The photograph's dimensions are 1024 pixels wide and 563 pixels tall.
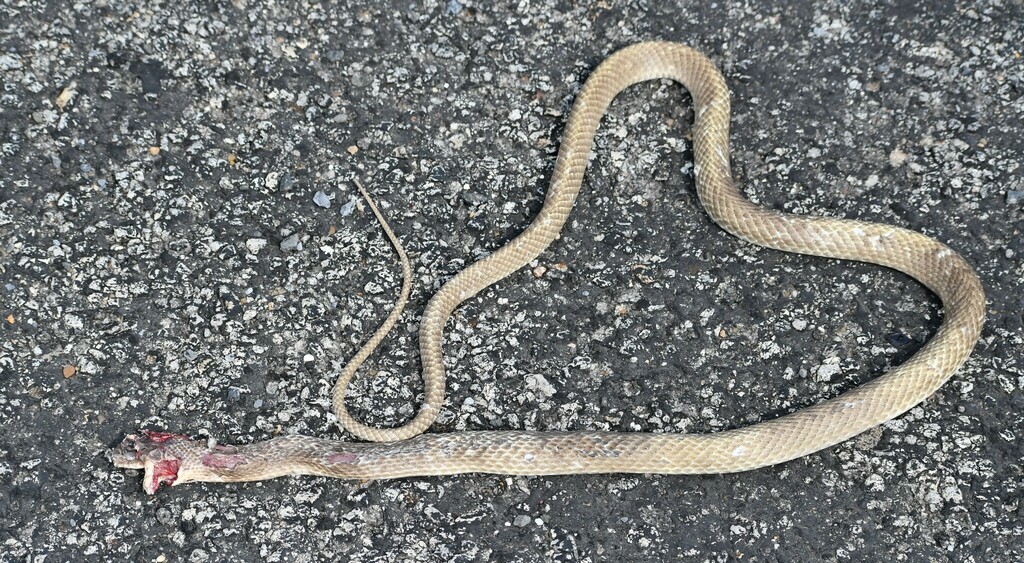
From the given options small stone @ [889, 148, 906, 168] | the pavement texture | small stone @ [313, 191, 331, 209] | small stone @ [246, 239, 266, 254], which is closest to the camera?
the pavement texture

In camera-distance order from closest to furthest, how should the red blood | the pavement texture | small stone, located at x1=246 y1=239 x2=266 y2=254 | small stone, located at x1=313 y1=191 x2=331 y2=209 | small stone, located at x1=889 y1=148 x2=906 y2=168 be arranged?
the pavement texture < the red blood < small stone, located at x1=246 y1=239 x2=266 y2=254 < small stone, located at x1=313 y1=191 x2=331 y2=209 < small stone, located at x1=889 y1=148 x2=906 y2=168

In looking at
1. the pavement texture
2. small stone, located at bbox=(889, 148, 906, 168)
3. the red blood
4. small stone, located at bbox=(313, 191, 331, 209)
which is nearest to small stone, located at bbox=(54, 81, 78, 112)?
the pavement texture

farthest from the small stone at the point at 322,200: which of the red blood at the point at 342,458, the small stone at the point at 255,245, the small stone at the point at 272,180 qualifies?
the red blood at the point at 342,458

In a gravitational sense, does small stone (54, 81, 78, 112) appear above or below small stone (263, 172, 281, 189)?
above

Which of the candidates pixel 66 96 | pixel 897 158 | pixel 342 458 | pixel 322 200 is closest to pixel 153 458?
pixel 342 458

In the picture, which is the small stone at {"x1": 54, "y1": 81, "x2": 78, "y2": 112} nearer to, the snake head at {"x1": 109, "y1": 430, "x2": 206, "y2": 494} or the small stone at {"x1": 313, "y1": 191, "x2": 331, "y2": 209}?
the small stone at {"x1": 313, "y1": 191, "x2": 331, "y2": 209}

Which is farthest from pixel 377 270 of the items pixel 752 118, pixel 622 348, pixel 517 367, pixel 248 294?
pixel 752 118
